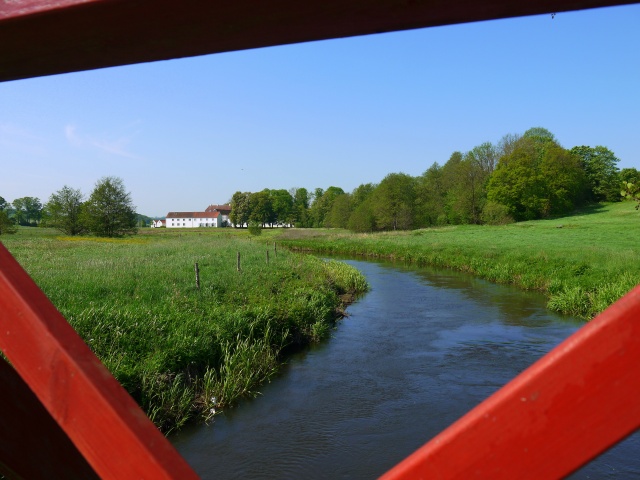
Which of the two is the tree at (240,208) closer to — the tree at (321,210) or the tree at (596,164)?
the tree at (321,210)

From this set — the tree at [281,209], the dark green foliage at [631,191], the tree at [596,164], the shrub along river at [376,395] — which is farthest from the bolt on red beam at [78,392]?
the tree at [281,209]

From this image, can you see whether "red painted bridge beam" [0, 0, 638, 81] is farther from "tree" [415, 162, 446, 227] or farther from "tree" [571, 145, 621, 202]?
"tree" [415, 162, 446, 227]

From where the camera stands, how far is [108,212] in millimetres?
56125

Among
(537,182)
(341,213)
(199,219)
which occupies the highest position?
(537,182)

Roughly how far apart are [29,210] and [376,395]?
77.3 m

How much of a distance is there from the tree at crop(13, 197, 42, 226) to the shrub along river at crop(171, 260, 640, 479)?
234ft

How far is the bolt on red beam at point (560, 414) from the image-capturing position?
0.51 meters

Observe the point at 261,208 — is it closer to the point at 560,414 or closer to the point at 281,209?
the point at 281,209

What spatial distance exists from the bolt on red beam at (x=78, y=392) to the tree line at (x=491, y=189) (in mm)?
47070

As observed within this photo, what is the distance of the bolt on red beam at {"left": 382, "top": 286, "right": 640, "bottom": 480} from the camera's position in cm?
51

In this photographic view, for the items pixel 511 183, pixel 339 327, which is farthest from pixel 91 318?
pixel 511 183

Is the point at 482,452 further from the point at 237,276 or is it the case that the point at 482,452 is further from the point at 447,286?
the point at 447,286

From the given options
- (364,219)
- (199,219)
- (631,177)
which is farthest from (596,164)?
(199,219)

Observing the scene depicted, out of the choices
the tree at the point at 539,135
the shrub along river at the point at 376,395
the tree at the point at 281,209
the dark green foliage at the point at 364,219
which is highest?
the tree at the point at 539,135
